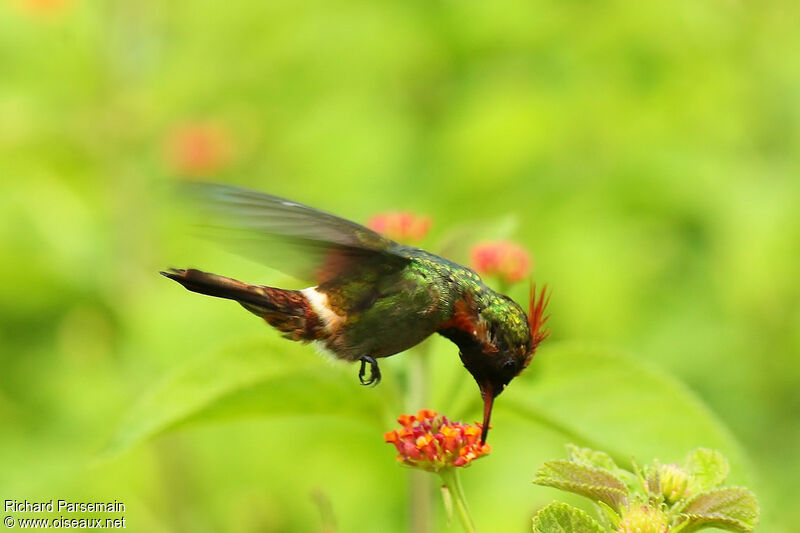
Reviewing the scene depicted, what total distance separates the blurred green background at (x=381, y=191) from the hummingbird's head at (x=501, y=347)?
1.28m

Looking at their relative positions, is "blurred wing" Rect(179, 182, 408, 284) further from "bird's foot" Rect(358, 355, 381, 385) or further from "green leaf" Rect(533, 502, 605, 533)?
"green leaf" Rect(533, 502, 605, 533)

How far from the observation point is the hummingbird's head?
191cm

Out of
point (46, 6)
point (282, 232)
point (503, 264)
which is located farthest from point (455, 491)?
point (46, 6)

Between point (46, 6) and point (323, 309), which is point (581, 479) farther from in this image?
point (46, 6)

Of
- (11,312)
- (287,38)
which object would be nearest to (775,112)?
(287,38)

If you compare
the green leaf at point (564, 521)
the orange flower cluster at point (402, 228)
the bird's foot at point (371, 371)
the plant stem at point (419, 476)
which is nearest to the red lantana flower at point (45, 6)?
the orange flower cluster at point (402, 228)

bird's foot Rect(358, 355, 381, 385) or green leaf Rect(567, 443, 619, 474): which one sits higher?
bird's foot Rect(358, 355, 381, 385)

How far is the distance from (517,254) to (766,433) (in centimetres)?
211

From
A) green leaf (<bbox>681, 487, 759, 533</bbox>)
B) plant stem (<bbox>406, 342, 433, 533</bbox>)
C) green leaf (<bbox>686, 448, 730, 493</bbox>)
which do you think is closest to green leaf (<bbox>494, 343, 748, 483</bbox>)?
plant stem (<bbox>406, 342, 433, 533</bbox>)

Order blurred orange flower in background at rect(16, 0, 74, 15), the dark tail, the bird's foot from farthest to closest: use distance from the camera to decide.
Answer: blurred orange flower in background at rect(16, 0, 74, 15) → the bird's foot → the dark tail

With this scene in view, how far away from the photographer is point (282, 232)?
72.2 inches

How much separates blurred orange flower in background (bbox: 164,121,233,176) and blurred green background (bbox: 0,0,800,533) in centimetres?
1

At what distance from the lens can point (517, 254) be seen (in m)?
2.25

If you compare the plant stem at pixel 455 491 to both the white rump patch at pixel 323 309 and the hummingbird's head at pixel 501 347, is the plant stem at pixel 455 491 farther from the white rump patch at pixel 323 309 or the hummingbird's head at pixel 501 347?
the white rump patch at pixel 323 309
